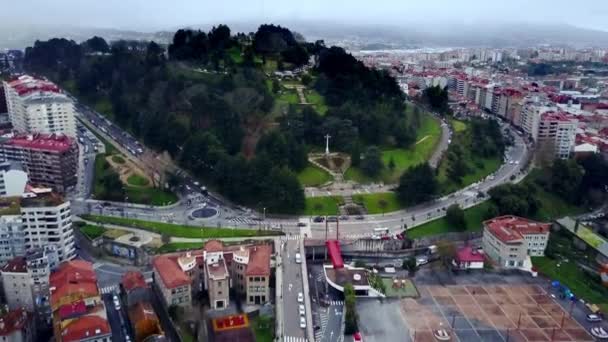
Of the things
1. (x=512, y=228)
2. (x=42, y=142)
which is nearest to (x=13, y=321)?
(x=42, y=142)

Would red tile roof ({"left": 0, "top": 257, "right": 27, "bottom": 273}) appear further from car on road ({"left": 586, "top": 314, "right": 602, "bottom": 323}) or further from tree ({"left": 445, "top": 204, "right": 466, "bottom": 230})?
car on road ({"left": 586, "top": 314, "right": 602, "bottom": 323})

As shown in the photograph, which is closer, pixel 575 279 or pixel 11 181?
pixel 575 279

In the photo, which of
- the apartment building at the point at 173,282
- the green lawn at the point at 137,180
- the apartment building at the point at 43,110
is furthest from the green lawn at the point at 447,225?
the apartment building at the point at 43,110

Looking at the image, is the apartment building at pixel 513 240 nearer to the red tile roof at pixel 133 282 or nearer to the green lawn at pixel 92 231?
the red tile roof at pixel 133 282

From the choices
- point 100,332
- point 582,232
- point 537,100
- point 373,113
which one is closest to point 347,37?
point 537,100

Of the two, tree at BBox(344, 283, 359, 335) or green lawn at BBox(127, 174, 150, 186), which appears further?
green lawn at BBox(127, 174, 150, 186)

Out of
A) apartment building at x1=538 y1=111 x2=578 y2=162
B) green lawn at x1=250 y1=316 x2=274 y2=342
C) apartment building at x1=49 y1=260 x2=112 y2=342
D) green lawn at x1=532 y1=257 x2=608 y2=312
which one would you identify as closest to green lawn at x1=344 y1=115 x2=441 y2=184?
apartment building at x1=538 y1=111 x2=578 y2=162

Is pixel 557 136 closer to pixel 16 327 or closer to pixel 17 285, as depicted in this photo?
pixel 17 285
